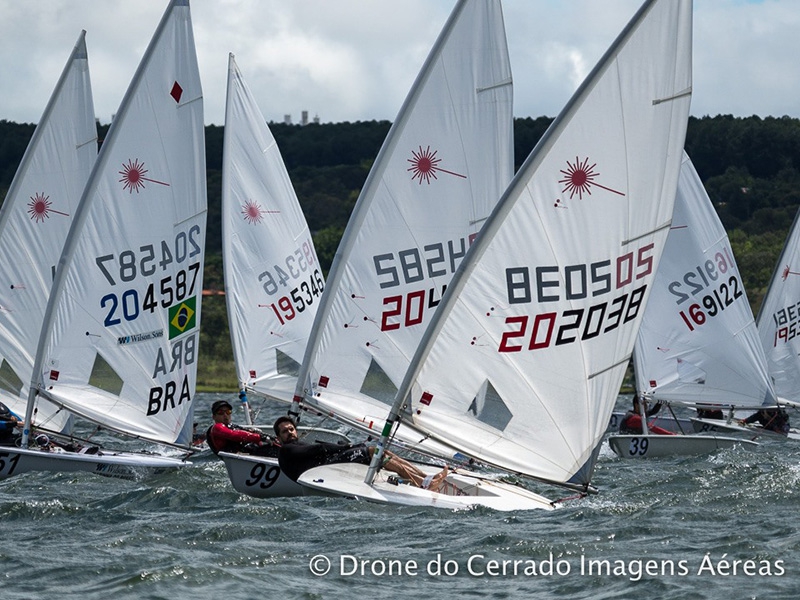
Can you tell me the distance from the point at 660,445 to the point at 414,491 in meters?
8.26

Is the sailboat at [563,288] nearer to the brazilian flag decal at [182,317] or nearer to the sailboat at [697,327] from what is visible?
the brazilian flag decal at [182,317]

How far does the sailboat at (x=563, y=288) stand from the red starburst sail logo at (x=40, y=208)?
7987 mm

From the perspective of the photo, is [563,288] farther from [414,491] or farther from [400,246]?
[400,246]

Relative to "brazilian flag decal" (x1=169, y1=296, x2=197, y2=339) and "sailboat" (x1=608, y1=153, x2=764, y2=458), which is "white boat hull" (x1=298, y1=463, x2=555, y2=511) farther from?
"sailboat" (x1=608, y1=153, x2=764, y2=458)

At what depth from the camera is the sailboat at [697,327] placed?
2252 centimetres

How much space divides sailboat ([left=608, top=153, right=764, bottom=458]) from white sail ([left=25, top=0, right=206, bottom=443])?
813 cm

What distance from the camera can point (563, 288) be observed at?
509 inches

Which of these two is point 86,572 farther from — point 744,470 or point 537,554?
point 744,470

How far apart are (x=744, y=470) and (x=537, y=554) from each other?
681 cm

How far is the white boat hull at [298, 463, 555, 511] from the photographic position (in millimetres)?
13070

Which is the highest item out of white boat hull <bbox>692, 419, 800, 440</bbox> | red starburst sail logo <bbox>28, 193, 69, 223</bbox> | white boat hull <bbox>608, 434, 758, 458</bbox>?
red starburst sail logo <bbox>28, 193, 69, 223</bbox>

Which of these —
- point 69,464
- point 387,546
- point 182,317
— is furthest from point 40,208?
point 387,546

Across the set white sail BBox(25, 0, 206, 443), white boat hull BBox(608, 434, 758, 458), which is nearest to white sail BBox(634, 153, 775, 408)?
white boat hull BBox(608, 434, 758, 458)

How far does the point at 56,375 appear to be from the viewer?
1700 cm
